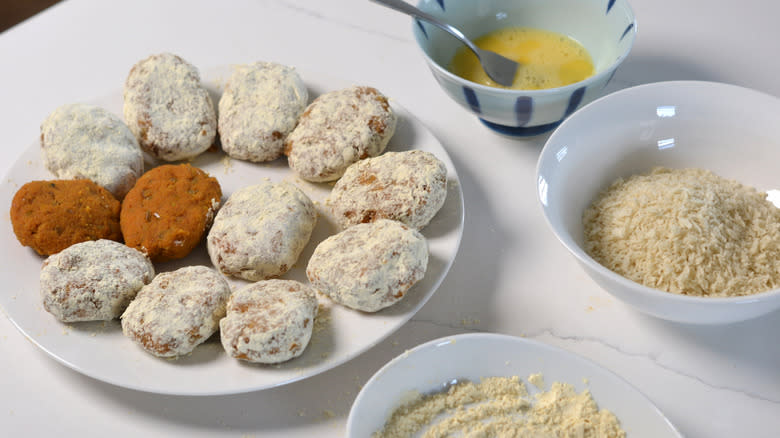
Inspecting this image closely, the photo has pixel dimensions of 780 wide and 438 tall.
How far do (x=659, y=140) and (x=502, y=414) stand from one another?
26.5 inches

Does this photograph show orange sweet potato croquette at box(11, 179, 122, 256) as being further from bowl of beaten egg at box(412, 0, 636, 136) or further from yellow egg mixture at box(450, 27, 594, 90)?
yellow egg mixture at box(450, 27, 594, 90)

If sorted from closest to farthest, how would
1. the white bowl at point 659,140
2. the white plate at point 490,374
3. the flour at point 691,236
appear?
the white plate at point 490,374 < the flour at point 691,236 < the white bowl at point 659,140

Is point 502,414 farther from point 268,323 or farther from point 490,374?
point 268,323

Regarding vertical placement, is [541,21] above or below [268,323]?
above

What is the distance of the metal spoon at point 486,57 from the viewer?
159 centimetres

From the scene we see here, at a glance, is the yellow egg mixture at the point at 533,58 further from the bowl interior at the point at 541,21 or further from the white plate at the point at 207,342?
the white plate at the point at 207,342

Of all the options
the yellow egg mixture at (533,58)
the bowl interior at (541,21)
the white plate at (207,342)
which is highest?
the bowl interior at (541,21)

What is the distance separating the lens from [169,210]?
1395 millimetres

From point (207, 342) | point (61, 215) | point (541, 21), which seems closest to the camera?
point (207, 342)

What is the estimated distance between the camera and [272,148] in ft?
5.06

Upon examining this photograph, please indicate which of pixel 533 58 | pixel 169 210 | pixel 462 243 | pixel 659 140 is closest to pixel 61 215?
pixel 169 210

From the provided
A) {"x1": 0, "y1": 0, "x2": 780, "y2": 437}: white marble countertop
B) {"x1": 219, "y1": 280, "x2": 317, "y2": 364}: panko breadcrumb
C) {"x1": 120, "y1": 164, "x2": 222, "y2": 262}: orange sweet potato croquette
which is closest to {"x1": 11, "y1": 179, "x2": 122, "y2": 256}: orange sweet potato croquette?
{"x1": 120, "y1": 164, "x2": 222, "y2": 262}: orange sweet potato croquette

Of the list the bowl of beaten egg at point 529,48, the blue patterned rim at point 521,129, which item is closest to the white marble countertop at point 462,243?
the blue patterned rim at point 521,129

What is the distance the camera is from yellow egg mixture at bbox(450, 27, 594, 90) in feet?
5.24
